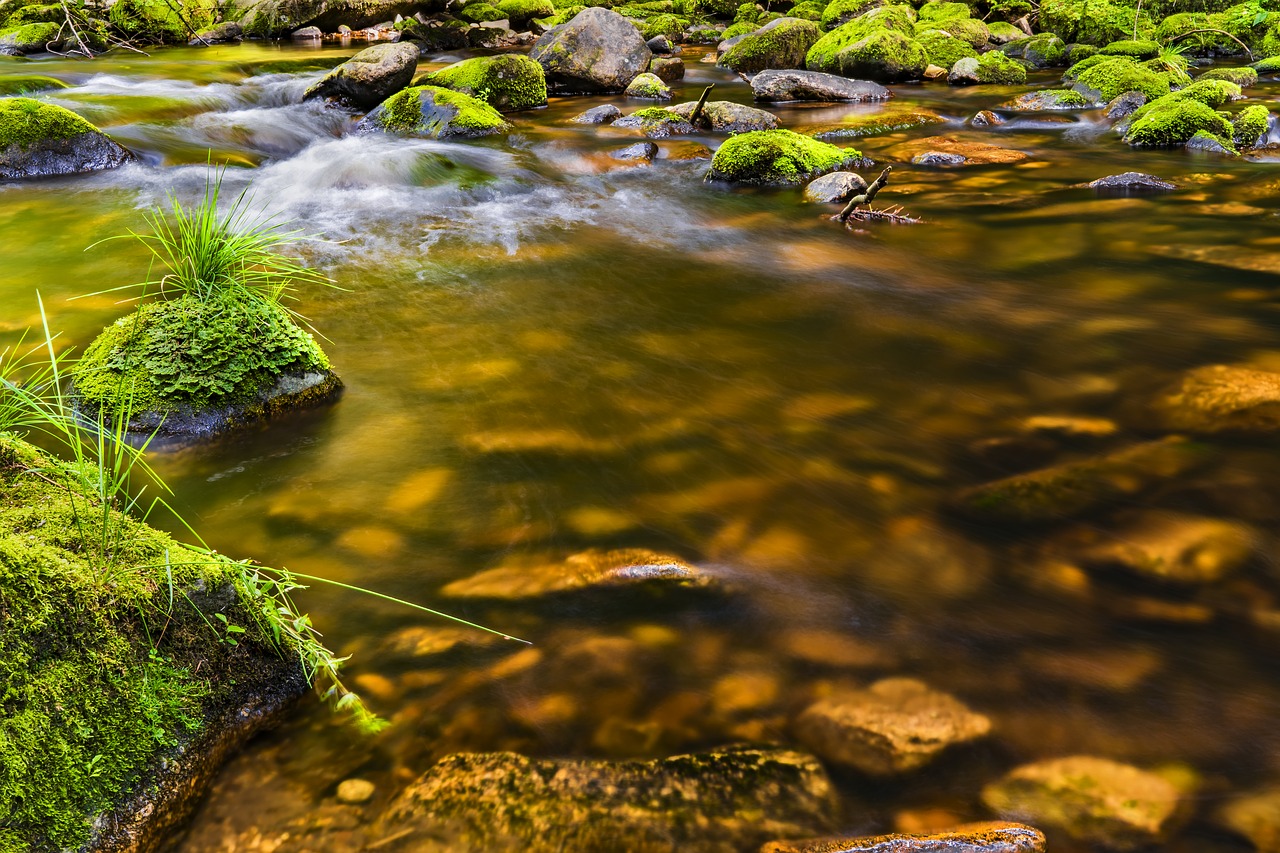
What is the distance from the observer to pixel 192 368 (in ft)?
12.5

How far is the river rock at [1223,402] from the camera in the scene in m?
3.90

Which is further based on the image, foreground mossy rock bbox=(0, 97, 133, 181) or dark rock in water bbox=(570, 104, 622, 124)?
dark rock in water bbox=(570, 104, 622, 124)

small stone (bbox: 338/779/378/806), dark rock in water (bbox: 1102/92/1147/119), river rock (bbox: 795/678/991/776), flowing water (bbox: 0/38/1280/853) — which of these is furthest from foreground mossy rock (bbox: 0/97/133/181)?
dark rock in water (bbox: 1102/92/1147/119)

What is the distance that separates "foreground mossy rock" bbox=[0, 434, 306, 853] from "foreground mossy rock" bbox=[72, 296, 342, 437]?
139cm

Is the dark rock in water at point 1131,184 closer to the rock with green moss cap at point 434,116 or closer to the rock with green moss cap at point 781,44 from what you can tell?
the rock with green moss cap at point 434,116

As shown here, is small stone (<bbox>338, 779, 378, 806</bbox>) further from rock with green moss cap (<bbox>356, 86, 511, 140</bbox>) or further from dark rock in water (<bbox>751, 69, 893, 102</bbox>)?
dark rock in water (<bbox>751, 69, 893, 102</bbox>)

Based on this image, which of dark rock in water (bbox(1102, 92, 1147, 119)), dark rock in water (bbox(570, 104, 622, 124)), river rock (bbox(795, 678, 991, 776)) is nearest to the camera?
river rock (bbox(795, 678, 991, 776))

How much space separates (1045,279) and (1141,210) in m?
2.45

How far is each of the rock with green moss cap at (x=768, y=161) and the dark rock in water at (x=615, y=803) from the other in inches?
298

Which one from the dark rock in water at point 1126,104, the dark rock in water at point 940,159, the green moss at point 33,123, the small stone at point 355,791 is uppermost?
the dark rock in water at point 1126,104

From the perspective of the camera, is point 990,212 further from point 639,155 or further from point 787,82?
point 787,82

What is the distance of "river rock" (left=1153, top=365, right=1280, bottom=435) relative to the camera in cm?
390

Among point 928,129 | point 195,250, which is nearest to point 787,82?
point 928,129

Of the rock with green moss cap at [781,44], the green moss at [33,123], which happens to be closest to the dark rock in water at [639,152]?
the green moss at [33,123]
